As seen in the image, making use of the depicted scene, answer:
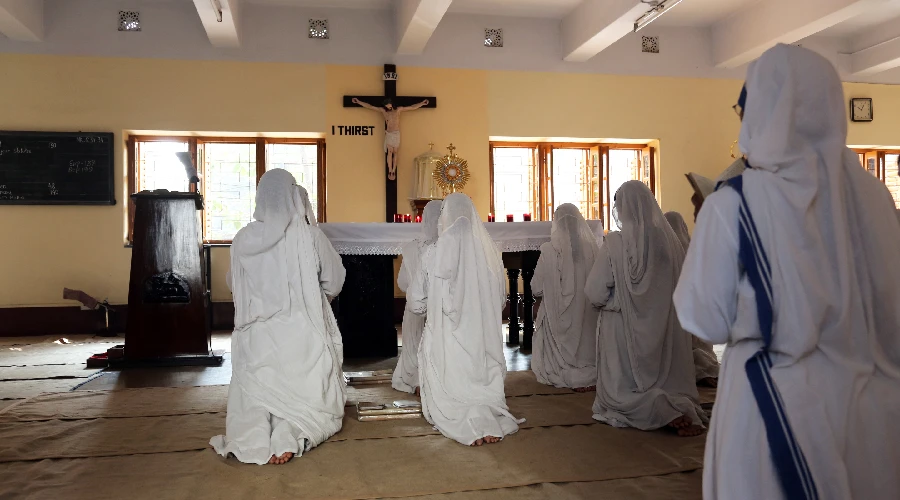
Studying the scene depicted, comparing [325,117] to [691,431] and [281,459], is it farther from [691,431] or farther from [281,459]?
[691,431]

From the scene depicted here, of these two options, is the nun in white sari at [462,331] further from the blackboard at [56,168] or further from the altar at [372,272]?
the blackboard at [56,168]

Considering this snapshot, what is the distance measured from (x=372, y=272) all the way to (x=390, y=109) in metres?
3.70

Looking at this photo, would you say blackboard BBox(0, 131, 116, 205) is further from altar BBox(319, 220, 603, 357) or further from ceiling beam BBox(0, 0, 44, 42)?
altar BBox(319, 220, 603, 357)

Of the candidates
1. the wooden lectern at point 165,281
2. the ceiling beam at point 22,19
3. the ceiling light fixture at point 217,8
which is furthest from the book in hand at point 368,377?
the ceiling beam at point 22,19

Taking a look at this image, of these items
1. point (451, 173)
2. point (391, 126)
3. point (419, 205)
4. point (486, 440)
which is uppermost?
point (391, 126)

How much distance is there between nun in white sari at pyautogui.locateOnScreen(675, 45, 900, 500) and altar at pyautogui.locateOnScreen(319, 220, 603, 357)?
4670 millimetres

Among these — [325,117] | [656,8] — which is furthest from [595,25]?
[325,117]

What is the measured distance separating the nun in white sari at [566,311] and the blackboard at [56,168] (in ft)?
20.8

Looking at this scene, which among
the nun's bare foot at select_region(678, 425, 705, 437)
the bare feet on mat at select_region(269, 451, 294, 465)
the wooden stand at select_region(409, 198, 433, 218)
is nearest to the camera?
the bare feet on mat at select_region(269, 451, 294, 465)

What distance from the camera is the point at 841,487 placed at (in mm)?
1524

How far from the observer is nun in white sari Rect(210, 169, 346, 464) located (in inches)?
141

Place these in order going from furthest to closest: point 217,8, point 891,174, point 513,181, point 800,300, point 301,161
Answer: point 891,174 → point 513,181 → point 301,161 → point 217,8 → point 800,300

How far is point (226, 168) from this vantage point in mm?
9484

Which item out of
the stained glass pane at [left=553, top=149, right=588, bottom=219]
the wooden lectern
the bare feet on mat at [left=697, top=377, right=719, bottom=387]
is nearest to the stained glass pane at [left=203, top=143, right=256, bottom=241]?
the wooden lectern
